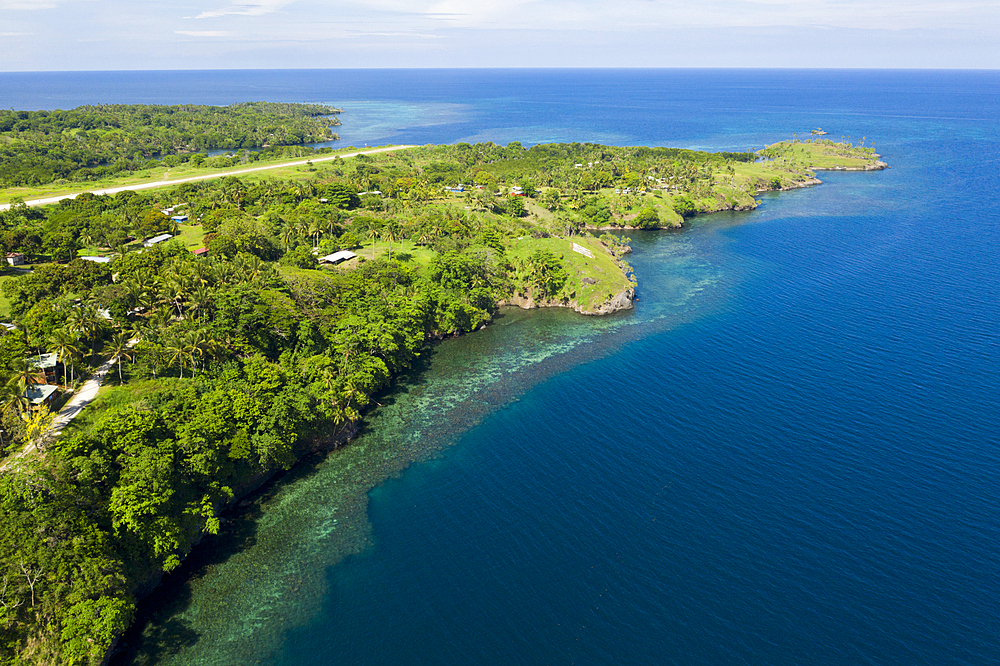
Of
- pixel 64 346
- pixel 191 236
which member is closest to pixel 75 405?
pixel 64 346

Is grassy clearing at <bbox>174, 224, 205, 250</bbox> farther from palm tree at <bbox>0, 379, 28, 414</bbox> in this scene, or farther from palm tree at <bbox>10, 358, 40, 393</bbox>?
palm tree at <bbox>0, 379, 28, 414</bbox>

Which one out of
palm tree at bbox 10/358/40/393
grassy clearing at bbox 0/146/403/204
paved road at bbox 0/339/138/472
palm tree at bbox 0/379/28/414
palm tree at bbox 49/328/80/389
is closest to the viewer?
paved road at bbox 0/339/138/472

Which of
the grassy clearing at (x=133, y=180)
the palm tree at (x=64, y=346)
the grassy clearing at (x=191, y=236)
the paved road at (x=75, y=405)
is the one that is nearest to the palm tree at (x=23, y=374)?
the palm tree at (x=64, y=346)

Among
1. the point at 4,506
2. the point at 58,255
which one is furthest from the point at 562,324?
the point at 58,255

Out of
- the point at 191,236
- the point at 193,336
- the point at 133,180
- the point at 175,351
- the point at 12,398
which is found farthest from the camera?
the point at 133,180

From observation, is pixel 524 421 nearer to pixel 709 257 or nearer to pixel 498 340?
pixel 498 340

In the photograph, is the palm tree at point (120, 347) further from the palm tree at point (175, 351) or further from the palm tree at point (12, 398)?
the palm tree at point (12, 398)

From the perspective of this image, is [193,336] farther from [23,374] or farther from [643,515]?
[643,515]

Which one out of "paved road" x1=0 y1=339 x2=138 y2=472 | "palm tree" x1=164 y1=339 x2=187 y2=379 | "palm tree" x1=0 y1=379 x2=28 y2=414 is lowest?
"paved road" x1=0 y1=339 x2=138 y2=472

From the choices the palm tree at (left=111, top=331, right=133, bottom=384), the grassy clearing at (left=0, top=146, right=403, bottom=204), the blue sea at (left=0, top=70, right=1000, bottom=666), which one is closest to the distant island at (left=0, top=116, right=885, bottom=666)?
the palm tree at (left=111, top=331, right=133, bottom=384)
